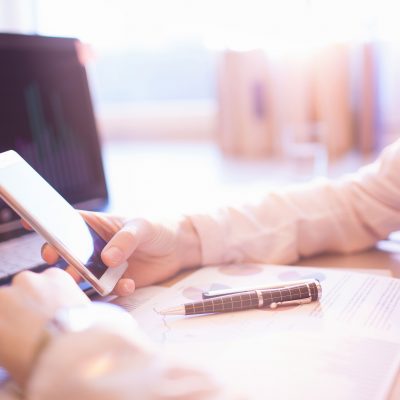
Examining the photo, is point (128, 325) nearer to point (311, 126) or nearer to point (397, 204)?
point (397, 204)

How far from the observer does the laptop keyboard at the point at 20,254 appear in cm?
48

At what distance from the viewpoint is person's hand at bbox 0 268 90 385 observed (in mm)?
286

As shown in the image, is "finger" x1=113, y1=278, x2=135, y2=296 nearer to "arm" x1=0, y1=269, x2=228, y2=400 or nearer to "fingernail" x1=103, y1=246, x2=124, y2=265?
"fingernail" x1=103, y1=246, x2=124, y2=265

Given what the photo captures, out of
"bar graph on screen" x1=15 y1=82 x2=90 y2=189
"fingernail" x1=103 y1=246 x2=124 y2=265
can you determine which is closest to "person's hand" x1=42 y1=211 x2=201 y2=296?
"fingernail" x1=103 y1=246 x2=124 y2=265

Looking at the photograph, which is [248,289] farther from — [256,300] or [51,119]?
[51,119]

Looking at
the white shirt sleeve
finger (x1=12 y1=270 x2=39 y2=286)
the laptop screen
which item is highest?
the laptop screen

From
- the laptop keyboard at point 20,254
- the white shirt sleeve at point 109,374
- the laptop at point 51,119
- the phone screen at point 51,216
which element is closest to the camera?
the white shirt sleeve at point 109,374

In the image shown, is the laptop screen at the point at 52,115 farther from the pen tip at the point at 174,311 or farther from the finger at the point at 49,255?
the pen tip at the point at 174,311

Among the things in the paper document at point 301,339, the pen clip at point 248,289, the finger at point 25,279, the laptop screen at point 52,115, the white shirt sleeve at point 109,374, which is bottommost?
the paper document at point 301,339

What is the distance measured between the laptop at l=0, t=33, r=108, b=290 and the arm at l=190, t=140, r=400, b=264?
236mm

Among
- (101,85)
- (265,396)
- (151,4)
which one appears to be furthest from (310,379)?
(101,85)

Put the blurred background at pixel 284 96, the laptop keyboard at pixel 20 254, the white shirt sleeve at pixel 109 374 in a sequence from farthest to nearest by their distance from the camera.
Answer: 1. the blurred background at pixel 284 96
2. the laptop keyboard at pixel 20 254
3. the white shirt sleeve at pixel 109 374

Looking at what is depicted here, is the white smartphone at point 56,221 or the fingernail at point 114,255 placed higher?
the white smartphone at point 56,221

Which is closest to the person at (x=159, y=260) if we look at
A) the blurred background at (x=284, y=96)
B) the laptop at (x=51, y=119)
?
the laptop at (x=51, y=119)
